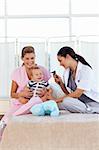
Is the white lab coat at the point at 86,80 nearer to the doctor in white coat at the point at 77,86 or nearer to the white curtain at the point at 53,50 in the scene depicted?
the doctor in white coat at the point at 77,86

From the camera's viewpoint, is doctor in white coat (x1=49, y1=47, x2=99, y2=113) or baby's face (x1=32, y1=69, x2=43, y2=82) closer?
doctor in white coat (x1=49, y1=47, x2=99, y2=113)

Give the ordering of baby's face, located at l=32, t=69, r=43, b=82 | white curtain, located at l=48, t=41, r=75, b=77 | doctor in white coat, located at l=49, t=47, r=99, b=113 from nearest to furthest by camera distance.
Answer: doctor in white coat, located at l=49, t=47, r=99, b=113, baby's face, located at l=32, t=69, r=43, b=82, white curtain, located at l=48, t=41, r=75, b=77

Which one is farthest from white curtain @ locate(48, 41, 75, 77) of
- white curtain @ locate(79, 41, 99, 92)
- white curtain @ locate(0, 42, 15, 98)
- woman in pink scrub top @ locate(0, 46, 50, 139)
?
woman in pink scrub top @ locate(0, 46, 50, 139)

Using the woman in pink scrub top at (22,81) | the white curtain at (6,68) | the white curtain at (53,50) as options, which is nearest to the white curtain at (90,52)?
the white curtain at (53,50)

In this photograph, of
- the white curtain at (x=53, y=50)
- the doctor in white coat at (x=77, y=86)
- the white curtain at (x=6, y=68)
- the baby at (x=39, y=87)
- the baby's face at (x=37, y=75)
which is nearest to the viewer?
the baby at (x=39, y=87)

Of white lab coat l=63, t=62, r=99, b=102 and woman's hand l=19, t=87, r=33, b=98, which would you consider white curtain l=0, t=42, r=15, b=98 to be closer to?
woman's hand l=19, t=87, r=33, b=98

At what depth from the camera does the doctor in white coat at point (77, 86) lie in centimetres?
258

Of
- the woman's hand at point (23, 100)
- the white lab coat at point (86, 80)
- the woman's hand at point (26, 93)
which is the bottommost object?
the woman's hand at point (23, 100)

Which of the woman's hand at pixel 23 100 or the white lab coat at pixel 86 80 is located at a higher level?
the white lab coat at pixel 86 80

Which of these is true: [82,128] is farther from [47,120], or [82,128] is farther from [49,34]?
[49,34]

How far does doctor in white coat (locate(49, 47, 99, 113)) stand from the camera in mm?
2578

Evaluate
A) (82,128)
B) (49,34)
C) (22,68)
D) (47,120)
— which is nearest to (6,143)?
(47,120)

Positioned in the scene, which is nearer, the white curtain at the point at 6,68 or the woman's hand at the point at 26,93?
the woman's hand at the point at 26,93

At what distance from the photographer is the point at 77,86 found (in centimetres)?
264
